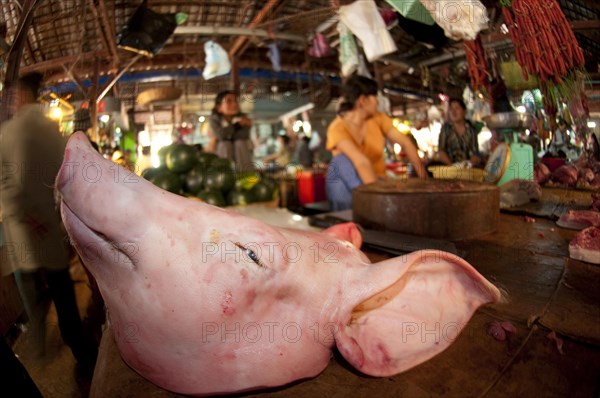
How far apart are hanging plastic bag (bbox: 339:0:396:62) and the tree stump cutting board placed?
90.5 inches

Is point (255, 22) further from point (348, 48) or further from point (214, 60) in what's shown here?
point (348, 48)

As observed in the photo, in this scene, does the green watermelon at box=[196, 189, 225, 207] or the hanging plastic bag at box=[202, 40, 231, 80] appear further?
the hanging plastic bag at box=[202, 40, 231, 80]

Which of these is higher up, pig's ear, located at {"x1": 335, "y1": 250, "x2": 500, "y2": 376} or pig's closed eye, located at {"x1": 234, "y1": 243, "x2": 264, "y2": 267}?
pig's closed eye, located at {"x1": 234, "y1": 243, "x2": 264, "y2": 267}

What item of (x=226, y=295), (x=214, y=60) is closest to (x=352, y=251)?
(x=226, y=295)

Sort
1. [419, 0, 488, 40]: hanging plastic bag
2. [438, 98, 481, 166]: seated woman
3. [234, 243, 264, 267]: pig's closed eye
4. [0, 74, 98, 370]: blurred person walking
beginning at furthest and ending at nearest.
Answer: [438, 98, 481, 166]: seated woman, [419, 0, 488, 40]: hanging plastic bag, [0, 74, 98, 370]: blurred person walking, [234, 243, 264, 267]: pig's closed eye

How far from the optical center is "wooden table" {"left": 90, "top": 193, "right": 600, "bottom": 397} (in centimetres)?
100

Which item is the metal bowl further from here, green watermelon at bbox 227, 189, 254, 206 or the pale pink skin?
green watermelon at bbox 227, 189, 254, 206

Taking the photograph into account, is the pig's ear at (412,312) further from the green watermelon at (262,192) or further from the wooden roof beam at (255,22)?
the wooden roof beam at (255,22)

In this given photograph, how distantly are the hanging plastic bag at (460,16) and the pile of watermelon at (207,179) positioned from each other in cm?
335

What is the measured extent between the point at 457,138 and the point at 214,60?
449cm

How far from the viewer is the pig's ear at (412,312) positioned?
111 cm

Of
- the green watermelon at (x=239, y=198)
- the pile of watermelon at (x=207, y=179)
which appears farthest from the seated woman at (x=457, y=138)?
the green watermelon at (x=239, y=198)

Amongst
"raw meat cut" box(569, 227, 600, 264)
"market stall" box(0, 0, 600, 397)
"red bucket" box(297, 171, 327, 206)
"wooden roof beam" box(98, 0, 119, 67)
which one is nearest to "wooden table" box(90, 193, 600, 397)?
"market stall" box(0, 0, 600, 397)

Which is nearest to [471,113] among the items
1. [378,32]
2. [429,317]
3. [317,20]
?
[378,32]
